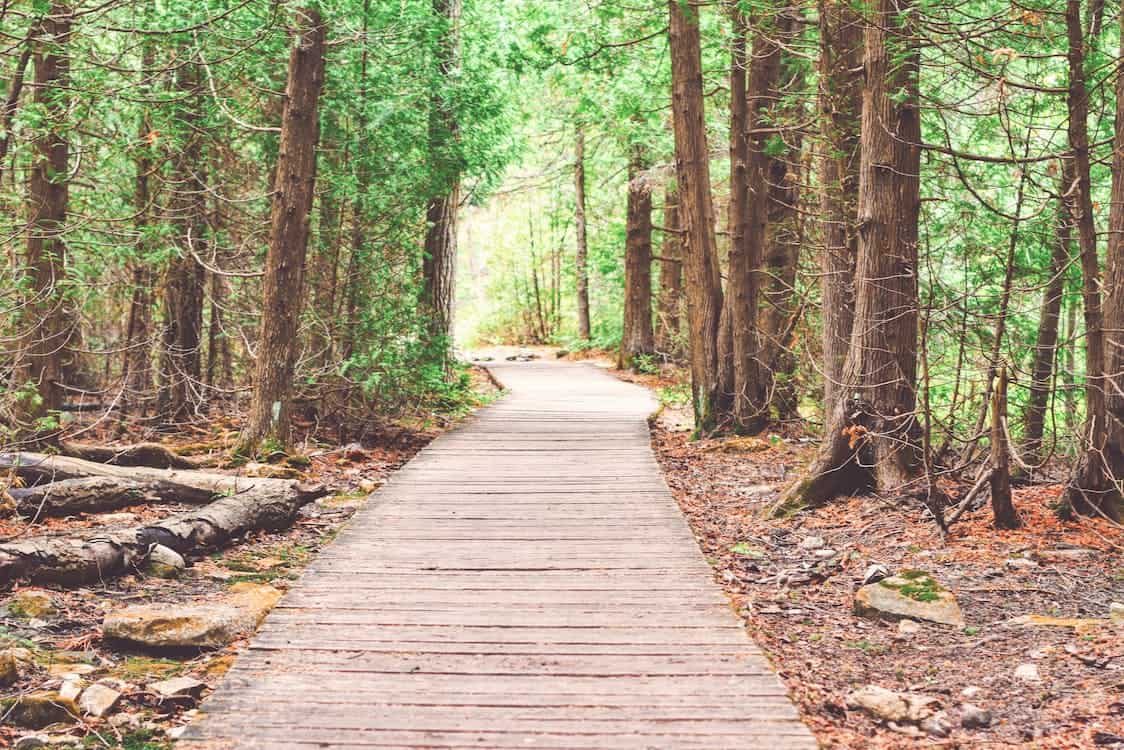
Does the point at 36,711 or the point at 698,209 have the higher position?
the point at 698,209

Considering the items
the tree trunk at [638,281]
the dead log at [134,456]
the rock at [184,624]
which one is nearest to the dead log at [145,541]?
the rock at [184,624]

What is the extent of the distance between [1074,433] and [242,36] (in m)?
8.96

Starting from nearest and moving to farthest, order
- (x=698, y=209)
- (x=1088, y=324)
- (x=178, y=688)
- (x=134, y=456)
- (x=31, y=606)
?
(x=178, y=688), (x=31, y=606), (x=1088, y=324), (x=134, y=456), (x=698, y=209)

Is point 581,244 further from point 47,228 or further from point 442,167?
point 47,228

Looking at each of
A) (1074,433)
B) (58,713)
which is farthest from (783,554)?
(58,713)

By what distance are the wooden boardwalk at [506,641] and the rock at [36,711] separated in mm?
574

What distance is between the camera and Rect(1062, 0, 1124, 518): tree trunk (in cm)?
645

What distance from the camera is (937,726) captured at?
13.4 feet

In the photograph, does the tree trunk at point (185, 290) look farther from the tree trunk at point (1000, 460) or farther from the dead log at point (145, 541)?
the tree trunk at point (1000, 460)

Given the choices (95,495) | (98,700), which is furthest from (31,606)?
(95,495)

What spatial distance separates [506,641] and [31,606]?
9.04 ft

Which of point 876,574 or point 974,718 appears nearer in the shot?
point 974,718

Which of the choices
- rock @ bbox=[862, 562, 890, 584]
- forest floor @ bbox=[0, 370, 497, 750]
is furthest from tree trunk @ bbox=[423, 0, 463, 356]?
rock @ bbox=[862, 562, 890, 584]

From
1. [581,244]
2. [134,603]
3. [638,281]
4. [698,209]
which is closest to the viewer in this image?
[134,603]
